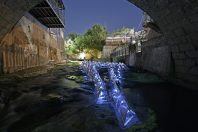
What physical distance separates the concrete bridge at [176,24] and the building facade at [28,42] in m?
2.18

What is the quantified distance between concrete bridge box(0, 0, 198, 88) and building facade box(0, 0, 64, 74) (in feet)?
7.14

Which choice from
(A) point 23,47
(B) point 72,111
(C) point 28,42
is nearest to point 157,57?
(A) point 23,47

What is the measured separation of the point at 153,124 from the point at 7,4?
658 centimetres

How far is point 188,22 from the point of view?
7.86m

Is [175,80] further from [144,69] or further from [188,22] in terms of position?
[144,69]

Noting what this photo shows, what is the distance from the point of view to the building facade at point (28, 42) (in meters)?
12.4

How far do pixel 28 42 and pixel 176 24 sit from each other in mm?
10884

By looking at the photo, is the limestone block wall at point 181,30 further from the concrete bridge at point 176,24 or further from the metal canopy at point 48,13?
the metal canopy at point 48,13

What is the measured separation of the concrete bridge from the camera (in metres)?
7.70

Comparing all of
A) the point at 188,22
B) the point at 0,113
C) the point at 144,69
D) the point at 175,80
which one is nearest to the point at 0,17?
the point at 0,113

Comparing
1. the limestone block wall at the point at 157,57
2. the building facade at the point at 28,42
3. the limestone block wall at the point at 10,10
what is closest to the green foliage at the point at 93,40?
the building facade at the point at 28,42

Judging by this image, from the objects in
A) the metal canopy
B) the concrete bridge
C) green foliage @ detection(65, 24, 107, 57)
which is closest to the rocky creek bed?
the concrete bridge

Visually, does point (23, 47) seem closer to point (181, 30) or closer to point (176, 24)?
point (176, 24)

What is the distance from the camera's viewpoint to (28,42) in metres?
16.5
